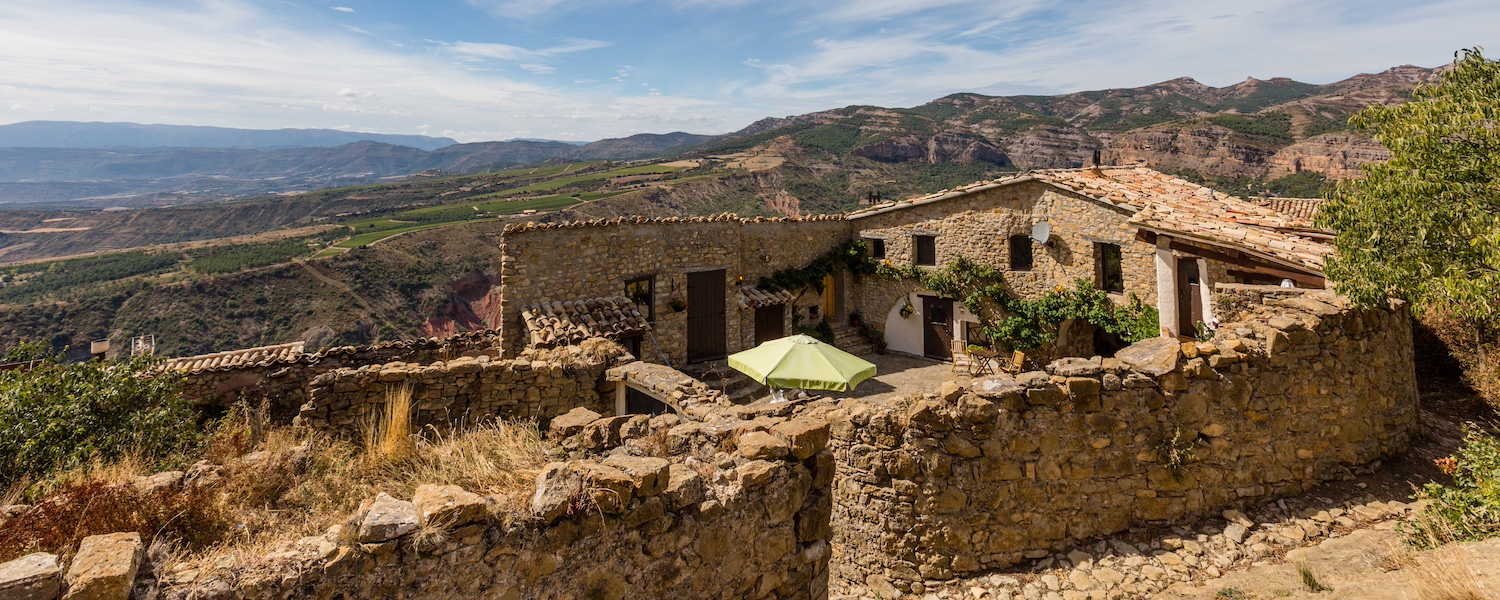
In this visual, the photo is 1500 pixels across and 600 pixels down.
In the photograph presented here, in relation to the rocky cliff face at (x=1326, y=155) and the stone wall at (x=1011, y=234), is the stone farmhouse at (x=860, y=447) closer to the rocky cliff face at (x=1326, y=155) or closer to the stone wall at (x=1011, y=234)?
the stone wall at (x=1011, y=234)

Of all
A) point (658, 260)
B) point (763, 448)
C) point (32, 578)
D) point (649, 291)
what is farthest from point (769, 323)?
point (32, 578)

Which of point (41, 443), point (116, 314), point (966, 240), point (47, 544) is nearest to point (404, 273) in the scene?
point (116, 314)

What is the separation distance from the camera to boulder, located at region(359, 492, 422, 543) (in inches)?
124

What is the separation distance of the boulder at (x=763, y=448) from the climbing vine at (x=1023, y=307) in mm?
12461

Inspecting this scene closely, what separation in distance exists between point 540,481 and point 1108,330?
15.1m

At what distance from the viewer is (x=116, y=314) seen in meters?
48.9

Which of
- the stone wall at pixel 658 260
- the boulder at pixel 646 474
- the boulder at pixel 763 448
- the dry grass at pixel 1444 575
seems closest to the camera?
the dry grass at pixel 1444 575

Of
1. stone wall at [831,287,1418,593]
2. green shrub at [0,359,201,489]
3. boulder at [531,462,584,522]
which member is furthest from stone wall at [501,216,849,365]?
boulder at [531,462,584,522]

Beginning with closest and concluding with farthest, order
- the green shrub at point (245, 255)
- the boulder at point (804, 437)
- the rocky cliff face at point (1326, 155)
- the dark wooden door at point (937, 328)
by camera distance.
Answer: the boulder at point (804, 437), the dark wooden door at point (937, 328), the rocky cliff face at point (1326, 155), the green shrub at point (245, 255)

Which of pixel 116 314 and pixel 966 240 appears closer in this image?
pixel 966 240

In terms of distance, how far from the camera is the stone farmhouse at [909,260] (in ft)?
40.0

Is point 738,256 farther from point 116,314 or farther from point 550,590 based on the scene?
point 116,314

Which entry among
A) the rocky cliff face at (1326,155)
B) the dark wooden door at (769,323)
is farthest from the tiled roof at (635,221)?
the rocky cliff face at (1326,155)

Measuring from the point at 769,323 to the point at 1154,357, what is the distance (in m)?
12.3
